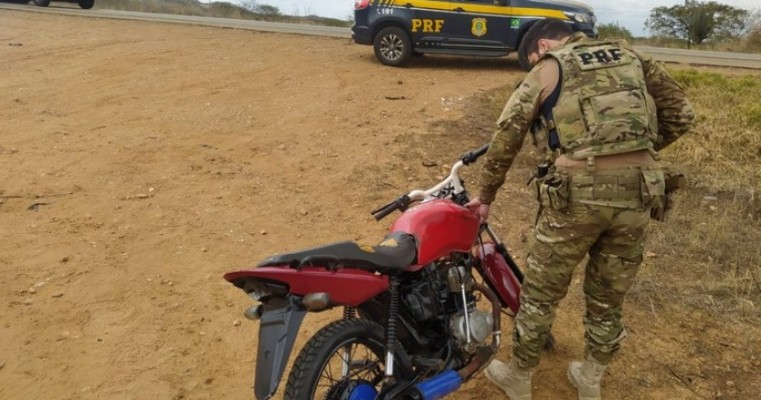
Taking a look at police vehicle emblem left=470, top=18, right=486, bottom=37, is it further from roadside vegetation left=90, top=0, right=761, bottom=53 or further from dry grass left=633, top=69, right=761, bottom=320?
roadside vegetation left=90, top=0, right=761, bottom=53

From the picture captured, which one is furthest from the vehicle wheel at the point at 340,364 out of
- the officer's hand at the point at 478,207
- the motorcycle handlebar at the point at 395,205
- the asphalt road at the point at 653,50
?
the asphalt road at the point at 653,50

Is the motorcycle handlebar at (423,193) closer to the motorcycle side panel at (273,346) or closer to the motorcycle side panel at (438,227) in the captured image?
the motorcycle side panel at (438,227)

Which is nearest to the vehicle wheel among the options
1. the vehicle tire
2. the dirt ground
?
the dirt ground

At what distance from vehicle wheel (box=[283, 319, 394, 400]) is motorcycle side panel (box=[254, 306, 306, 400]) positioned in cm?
11

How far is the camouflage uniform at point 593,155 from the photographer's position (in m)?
2.76

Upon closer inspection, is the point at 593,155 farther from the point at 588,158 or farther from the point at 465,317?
the point at 465,317

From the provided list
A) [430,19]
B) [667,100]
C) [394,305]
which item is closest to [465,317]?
[394,305]

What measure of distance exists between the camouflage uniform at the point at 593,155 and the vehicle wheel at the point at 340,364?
86cm

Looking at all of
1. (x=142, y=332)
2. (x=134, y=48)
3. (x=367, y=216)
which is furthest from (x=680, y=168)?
(x=134, y=48)

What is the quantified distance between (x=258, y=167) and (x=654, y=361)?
4122mm

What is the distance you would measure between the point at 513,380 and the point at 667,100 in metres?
1.57

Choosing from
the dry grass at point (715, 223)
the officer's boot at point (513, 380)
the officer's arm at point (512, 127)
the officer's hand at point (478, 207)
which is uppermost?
the officer's arm at point (512, 127)

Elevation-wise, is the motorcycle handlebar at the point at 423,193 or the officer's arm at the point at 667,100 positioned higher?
the officer's arm at the point at 667,100

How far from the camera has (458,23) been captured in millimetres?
10602
